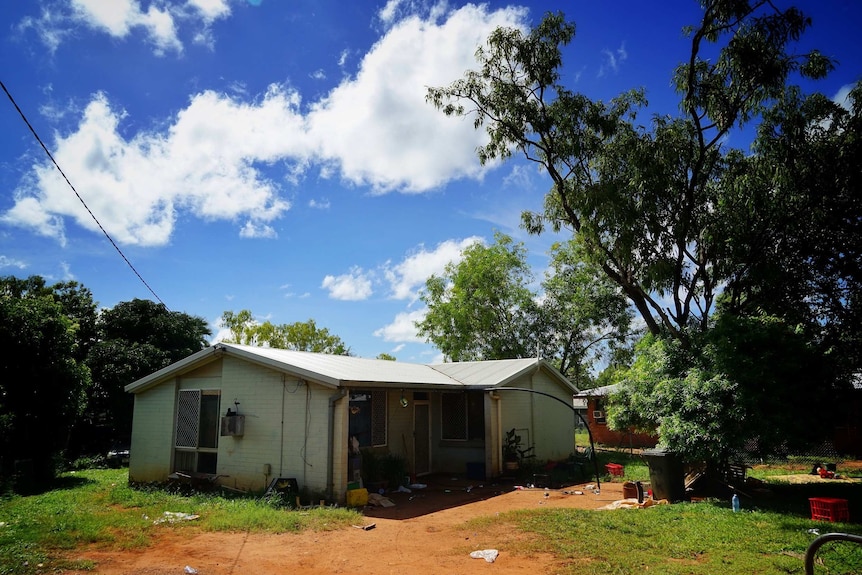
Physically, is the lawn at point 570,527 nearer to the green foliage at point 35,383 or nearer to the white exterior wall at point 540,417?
the green foliage at point 35,383

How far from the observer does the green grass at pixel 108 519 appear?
24.1 feet

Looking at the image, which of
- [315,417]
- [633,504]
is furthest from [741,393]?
[315,417]

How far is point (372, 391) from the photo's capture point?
14172mm

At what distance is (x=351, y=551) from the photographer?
7820 mm

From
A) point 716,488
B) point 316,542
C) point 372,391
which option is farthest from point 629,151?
point 316,542

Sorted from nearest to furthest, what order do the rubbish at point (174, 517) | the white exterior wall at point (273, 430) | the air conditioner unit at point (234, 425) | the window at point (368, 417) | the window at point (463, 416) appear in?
the rubbish at point (174, 517) < the white exterior wall at point (273, 430) < the air conditioner unit at point (234, 425) < the window at point (368, 417) < the window at point (463, 416)

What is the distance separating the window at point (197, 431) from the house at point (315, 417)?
0.03m

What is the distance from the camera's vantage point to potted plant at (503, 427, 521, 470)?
1542 cm

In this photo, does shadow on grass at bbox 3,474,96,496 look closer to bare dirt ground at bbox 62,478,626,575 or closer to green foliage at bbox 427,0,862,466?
bare dirt ground at bbox 62,478,626,575

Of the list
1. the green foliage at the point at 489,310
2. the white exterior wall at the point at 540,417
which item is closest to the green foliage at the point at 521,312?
the green foliage at the point at 489,310

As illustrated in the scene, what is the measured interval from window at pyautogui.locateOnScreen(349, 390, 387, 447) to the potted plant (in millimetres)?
3762

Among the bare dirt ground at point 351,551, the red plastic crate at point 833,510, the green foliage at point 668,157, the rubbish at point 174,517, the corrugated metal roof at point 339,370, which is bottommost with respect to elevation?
the bare dirt ground at point 351,551

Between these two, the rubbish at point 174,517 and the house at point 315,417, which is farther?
the house at point 315,417

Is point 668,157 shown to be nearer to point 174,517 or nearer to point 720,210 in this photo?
point 720,210
